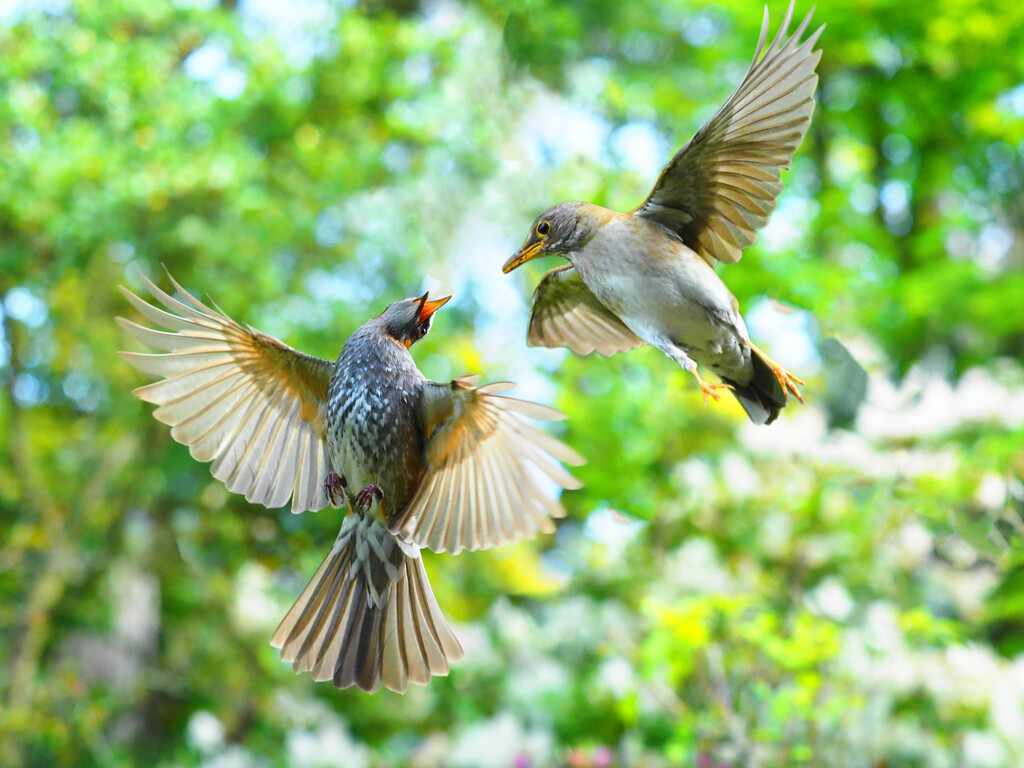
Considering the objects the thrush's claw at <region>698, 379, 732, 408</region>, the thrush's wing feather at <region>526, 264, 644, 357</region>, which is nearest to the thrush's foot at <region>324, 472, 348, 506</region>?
the thrush's wing feather at <region>526, 264, 644, 357</region>

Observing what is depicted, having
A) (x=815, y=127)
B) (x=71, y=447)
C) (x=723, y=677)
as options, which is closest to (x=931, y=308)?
(x=815, y=127)

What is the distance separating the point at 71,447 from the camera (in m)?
5.82

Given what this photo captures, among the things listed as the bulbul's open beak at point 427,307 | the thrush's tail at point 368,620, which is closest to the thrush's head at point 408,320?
the bulbul's open beak at point 427,307

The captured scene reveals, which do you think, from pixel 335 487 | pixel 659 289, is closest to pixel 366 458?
pixel 335 487

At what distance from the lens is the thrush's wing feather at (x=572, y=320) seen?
1.35 meters

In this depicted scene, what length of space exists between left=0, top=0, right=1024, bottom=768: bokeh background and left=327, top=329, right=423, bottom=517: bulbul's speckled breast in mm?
1107

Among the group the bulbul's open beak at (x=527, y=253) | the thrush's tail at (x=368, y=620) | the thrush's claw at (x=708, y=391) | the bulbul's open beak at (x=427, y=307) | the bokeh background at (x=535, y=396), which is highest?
the bokeh background at (x=535, y=396)

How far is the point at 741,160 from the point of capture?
114cm

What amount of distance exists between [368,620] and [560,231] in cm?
61

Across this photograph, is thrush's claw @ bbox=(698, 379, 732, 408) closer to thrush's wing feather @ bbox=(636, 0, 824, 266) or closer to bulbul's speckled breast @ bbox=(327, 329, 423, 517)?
thrush's wing feather @ bbox=(636, 0, 824, 266)

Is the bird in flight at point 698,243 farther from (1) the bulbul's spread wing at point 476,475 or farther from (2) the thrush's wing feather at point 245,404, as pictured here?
(2) the thrush's wing feather at point 245,404

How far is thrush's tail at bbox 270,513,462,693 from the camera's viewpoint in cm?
130

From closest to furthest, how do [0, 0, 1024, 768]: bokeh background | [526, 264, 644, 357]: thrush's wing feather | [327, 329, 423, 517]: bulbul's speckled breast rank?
[327, 329, 423, 517]: bulbul's speckled breast < [526, 264, 644, 357]: thrush's wing feather < [0, 0, 1024, 768]: bokeh background

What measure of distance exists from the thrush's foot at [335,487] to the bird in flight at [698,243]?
0.35 m
